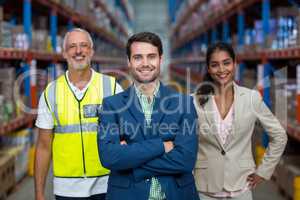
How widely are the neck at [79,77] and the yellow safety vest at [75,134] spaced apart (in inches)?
2.0

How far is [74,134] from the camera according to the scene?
2248 millimetres

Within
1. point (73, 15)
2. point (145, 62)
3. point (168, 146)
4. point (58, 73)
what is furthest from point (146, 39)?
point (73, 15)

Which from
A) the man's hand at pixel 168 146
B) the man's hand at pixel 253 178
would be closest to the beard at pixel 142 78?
the man's hand at pixel 168 146

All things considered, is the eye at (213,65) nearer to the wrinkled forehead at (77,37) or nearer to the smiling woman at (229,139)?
the smiling woman at (229,139)

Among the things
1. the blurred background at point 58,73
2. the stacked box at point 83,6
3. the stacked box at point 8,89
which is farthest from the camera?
the stacked box at point 83,6

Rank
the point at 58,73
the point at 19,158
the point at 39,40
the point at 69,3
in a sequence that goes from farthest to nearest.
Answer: the point at 69,3
the point at 58,73
the point at 39,40
the point at 19,158

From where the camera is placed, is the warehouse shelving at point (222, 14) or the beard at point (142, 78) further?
the warehouse shelving at point (222, 14)

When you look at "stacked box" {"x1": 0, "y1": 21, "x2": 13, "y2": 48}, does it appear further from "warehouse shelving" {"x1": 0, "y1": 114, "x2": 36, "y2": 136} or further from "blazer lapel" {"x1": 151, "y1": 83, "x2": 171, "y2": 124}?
"blazer lapel" {"x1": 151, "y1": 83, "x2": 171, "y2": 124}

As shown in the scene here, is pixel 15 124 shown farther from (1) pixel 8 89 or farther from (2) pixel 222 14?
(2) pixel 222 14

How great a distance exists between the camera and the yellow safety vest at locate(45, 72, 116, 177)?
225 cm

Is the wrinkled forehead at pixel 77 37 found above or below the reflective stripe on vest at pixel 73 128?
above

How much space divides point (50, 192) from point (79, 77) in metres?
2.36

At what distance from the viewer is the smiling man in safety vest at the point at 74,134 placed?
7.38 feet

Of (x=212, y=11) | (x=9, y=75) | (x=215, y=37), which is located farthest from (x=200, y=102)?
(x=215, y=37)
